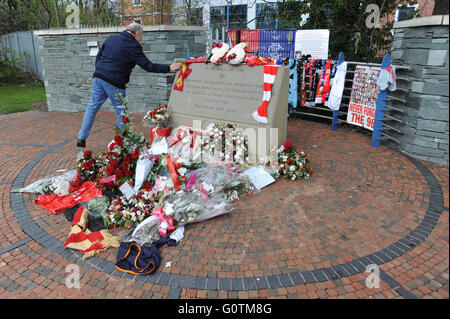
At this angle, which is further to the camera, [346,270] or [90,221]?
[90,221]

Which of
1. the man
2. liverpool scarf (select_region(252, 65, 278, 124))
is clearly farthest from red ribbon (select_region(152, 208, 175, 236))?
the man

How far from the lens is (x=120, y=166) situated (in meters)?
3.99

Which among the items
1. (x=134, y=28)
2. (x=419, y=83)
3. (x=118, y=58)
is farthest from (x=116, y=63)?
(x=419, y=83)

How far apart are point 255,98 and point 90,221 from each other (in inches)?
112

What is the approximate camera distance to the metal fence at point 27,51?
16578 millimetres

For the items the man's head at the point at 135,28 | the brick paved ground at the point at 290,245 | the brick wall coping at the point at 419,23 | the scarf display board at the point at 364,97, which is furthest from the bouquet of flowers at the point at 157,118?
the brick wall coping at the point at 419,23

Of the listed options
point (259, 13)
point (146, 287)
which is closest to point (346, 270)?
point (146, 287)

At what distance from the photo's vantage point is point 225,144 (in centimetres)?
479

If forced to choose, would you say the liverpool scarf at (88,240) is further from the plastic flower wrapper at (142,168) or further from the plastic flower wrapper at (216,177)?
the plastic flower wrapper at (216,177)

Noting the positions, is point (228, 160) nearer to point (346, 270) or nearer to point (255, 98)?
point (255, 98)

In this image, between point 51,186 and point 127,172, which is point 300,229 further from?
point 51,186

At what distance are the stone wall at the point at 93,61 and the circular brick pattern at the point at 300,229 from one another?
378cm
